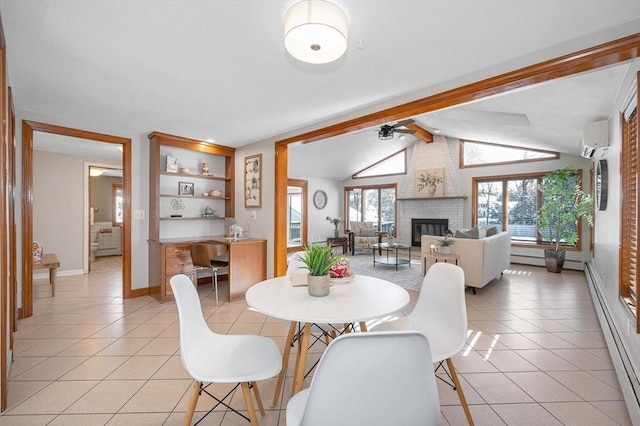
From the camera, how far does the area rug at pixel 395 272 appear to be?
4723 millimetres

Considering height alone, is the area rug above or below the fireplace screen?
below

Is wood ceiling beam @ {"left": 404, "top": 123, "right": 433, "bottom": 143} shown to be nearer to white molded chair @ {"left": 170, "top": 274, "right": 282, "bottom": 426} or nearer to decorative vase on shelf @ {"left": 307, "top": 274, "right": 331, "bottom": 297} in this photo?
decorative vase on shelf @ {"left": 307, "top": 274, "right": 331, "bottom": 297}

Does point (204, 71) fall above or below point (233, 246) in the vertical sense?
above

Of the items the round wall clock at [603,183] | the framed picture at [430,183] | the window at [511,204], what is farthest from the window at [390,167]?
the round wall clock at [603,183]

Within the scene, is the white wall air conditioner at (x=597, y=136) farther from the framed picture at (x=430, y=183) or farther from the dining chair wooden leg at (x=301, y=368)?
the framed picture at (x=430, y=183)

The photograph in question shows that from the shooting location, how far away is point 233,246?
12.3ft

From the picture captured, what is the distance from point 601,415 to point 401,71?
2.53m

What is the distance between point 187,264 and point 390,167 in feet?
22.0

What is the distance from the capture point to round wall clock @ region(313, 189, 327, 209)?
8.95m

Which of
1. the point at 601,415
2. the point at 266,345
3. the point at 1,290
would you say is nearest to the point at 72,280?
the point at 1,290

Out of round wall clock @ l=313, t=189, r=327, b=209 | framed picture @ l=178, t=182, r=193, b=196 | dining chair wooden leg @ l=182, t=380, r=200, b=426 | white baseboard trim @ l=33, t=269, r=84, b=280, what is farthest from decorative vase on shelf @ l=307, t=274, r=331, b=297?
round wall clock @ l=313, t=189, r=327, b=209

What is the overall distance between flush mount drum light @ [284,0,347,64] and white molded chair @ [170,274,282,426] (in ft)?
4.49

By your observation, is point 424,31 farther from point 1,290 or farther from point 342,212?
point 342,212

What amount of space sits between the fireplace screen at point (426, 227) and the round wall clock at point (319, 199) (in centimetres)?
275
